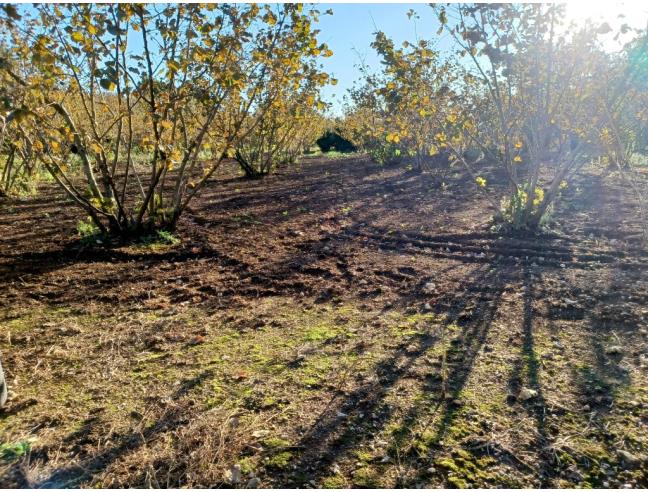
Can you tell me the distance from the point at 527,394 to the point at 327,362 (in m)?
1.13

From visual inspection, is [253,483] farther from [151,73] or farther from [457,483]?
[151,73]

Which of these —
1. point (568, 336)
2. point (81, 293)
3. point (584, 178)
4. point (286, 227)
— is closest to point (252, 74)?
point (286, 227)

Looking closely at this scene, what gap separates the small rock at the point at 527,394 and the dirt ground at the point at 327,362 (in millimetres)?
11

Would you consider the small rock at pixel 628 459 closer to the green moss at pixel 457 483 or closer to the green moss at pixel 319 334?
the green moss at pixel 457 483

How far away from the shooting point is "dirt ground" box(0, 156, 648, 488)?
1871 millimetres

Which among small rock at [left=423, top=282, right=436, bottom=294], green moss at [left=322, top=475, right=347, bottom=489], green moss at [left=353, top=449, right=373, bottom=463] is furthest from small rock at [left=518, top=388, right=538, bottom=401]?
small rock at [left=423, top=282, right=436, bottom=294]

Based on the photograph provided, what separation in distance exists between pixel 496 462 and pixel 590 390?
861mm

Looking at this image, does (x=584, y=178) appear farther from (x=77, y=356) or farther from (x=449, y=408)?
(x=77, y=356)

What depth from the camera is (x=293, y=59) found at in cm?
517

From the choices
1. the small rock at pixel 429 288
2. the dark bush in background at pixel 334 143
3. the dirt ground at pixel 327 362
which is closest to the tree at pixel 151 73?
the dirt ground at pixel 327 362

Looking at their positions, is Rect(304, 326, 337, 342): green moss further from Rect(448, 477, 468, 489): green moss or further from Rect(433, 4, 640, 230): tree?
Rect(433, 4, 640, 230): tree

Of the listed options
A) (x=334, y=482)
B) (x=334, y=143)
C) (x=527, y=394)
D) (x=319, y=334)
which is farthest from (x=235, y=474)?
(x=334, y=143)

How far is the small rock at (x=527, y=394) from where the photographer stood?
2279 mm

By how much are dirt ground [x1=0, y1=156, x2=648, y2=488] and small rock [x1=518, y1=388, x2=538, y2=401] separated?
1cm
